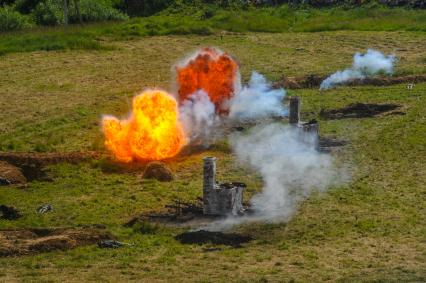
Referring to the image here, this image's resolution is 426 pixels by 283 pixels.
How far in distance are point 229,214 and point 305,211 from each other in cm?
246

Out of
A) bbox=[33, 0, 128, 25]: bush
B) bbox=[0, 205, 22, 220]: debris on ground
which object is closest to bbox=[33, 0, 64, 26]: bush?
bbox=[33, 0, 128, 25]: bush

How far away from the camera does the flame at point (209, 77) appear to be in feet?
141

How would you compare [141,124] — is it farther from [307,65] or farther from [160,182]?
[307,65]

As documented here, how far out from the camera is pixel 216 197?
28.6 metres

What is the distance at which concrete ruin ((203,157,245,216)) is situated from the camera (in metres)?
28.6

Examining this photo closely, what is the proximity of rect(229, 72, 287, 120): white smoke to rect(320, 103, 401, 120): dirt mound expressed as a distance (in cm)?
217

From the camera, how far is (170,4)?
7862cm

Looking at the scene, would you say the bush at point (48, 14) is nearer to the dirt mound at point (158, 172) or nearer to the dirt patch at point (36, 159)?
the dirt patch at point (36, 159)

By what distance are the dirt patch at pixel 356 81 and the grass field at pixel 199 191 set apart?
3.92 ft

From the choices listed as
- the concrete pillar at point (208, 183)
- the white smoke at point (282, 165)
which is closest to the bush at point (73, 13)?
the white smoke at point (282, 165)

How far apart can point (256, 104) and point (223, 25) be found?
80.5 ft

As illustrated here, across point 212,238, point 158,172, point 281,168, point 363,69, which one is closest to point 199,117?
point 281,168

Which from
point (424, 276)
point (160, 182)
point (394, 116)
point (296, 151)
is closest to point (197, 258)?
point (424, 276)

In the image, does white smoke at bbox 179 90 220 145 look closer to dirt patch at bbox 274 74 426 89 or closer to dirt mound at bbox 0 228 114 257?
dirt patch at bbox 274 74 426 89
